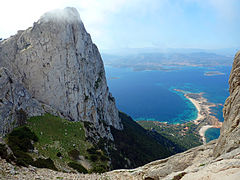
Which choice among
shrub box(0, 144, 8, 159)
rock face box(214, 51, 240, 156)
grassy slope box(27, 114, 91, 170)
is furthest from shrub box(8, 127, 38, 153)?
rock face box(214, 51, 240, 156)

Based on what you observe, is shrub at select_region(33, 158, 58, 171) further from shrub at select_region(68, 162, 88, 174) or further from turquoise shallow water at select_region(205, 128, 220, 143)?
turquoise shallow water at select_region(205, 128, 220, 143)

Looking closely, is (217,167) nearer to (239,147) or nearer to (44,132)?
(239,147)

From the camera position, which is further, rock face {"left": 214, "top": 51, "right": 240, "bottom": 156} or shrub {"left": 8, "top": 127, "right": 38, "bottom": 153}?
shrub {"left": 8, "top": 127, "right": 38, "bottom": 153}

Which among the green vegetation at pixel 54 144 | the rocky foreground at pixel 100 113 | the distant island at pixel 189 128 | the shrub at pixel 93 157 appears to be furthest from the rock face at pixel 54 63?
the distant island at pixel 189 128

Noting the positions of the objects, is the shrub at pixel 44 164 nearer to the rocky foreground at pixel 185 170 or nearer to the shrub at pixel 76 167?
the shrub at pixel 76 167

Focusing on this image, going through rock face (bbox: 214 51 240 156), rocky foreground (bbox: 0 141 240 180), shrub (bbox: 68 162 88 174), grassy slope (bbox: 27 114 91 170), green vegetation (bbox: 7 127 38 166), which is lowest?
shrub (bbox: 68 162 88 174)

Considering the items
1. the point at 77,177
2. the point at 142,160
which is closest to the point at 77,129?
the point at 77,177

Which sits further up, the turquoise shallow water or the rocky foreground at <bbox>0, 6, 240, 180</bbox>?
the rocky foreground at <bbox>0, 6, 240, 180</bbox>
